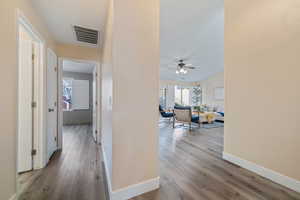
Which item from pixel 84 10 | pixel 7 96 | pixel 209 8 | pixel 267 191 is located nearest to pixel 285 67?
pixel 267 191

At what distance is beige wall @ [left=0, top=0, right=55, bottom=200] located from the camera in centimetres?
115

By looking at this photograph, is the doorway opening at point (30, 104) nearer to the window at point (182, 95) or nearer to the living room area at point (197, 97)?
the living room area at point (197, 97)

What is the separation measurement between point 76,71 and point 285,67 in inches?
254

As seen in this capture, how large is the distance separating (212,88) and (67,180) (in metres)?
8.66

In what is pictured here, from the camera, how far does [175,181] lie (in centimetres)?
170

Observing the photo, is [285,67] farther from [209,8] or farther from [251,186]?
[209,8]

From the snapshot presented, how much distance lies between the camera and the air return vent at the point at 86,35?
2345 mm

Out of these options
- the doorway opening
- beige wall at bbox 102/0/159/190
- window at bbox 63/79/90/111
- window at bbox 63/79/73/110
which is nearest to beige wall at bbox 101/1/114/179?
beige wall at bbox 102/0/159/190

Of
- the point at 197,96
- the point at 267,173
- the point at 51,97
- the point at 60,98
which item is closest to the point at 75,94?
the point at 60,98

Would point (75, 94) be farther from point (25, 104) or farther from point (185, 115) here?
point (185, 115)

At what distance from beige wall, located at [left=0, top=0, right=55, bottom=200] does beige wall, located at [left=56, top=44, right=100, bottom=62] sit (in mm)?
1531

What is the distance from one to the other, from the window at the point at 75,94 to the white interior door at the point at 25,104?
4.01 metres

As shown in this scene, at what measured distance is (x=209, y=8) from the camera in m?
2.71

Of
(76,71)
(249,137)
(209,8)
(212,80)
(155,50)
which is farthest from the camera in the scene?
(212,80)
